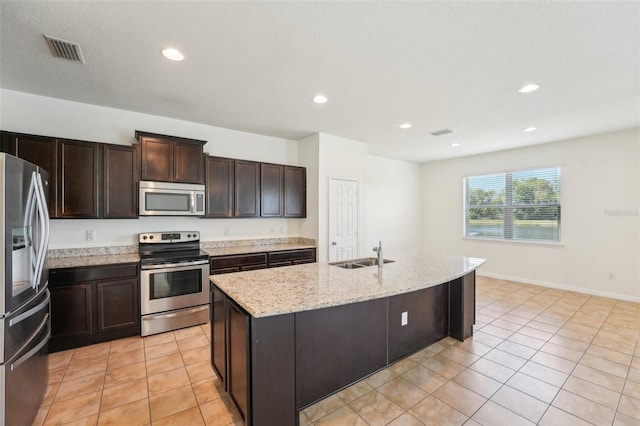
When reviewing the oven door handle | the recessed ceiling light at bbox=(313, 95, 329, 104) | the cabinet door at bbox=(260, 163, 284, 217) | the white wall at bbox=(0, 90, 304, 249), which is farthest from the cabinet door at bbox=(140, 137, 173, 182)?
the recessed ceiling light at bbox=(313, 95, 329, 104)

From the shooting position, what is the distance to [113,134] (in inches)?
140

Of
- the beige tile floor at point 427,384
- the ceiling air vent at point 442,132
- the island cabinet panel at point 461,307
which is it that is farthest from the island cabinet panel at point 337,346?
the ceiling air vent at point 442,132

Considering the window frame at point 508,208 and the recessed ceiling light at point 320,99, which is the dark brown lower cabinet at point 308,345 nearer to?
the recessed ceiling light at point 320,99

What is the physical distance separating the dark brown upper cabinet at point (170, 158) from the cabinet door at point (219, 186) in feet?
0.47

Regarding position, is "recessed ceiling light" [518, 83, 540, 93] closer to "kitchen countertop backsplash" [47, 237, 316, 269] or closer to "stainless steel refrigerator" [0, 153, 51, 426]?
"kitchen countertop backsplash" [47, 237, 316, 269]

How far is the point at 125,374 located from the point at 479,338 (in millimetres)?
3604

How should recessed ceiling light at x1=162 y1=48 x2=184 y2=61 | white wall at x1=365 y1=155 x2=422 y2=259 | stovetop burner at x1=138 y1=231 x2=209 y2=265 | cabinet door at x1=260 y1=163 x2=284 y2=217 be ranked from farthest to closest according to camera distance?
white wall at x1=365 y1=155 x2=422 y2=259
cabinet door at x1=260 y1=163 x2=284 y2=217
stovetop burner at x1=138 y1=231 x2=209 y2=265
recessed ceiling light at x1=162 y1=48 x2=184 y2=61

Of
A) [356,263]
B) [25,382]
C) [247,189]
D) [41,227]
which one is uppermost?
[247,189]

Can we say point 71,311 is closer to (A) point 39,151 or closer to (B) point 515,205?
(A) point 39,151

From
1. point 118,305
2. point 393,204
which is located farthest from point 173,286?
point 393,204

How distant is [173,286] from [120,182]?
1387 mm

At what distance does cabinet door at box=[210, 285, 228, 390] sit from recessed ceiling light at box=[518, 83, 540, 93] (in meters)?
3.51

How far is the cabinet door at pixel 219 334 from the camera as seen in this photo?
6.81 ft

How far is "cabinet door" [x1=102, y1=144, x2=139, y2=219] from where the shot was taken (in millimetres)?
3260
